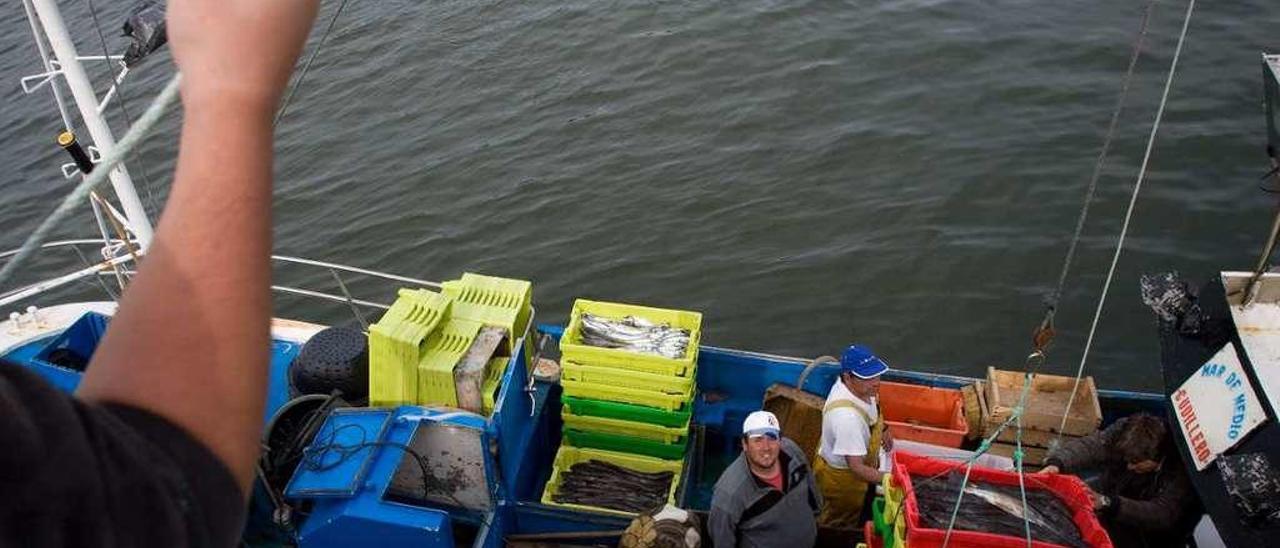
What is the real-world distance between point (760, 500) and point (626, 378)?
4.49 ft

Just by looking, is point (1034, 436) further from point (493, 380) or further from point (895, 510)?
point (493, 380)

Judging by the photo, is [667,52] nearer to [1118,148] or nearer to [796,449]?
[1118,148]

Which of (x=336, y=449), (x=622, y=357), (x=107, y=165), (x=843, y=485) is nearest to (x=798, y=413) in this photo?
(x=843, y=485)

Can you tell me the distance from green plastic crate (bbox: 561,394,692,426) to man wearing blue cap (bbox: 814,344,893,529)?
3.52 feet

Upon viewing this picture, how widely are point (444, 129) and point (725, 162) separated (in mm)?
4566

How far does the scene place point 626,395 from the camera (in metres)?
6.68

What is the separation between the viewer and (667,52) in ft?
49.2

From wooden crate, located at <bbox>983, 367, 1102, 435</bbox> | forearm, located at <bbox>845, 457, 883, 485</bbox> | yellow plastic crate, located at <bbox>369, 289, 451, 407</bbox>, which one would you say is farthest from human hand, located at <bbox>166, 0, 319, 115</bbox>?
wooden crate, located at <bbox>983, 367, 1102, 435</bbox>

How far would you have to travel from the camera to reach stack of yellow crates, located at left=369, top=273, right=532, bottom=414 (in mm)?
5965

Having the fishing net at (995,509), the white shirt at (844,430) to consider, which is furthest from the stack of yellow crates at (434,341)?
the fishing net at (995,509)

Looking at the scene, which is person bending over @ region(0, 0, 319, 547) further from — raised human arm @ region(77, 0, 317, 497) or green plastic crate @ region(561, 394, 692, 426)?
green plastic crate @ region(561, 394, 692, 426)

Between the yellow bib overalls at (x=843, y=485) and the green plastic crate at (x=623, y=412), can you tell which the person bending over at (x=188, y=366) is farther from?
the yellow bib overalls at (x=843, y=485)

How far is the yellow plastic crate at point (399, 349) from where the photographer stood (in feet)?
19.3

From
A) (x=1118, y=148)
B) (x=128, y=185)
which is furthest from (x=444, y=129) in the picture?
(x=1118, y=148)
